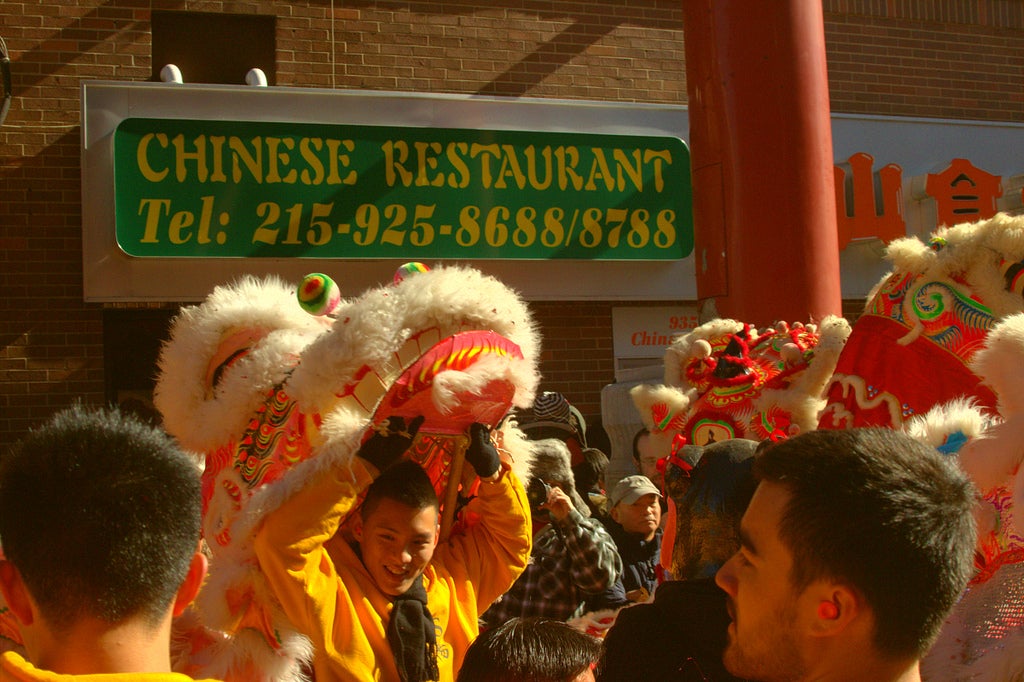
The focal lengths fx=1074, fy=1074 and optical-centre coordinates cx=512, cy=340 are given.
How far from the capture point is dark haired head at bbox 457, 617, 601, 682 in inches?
78.7

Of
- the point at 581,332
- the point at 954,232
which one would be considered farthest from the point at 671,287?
the point at 954,232

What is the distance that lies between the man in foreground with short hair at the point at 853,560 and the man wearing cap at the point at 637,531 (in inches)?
114

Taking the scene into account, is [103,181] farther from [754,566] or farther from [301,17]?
[754,566]

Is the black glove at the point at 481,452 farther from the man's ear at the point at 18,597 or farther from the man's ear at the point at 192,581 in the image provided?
the man's ear at the point at 18,597

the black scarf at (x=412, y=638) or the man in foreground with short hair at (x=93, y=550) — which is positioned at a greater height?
the man in foreground with short hair at (x=93, y=550)

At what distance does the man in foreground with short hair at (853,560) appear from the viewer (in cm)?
133

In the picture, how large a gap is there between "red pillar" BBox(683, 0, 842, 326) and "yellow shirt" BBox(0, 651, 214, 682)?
13.1 feet

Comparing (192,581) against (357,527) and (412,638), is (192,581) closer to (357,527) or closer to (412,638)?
(412,638)

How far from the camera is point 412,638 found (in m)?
2.49

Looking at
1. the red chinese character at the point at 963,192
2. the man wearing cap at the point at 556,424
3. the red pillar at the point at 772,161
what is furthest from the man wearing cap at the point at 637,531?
the red chinese character at the point at 963,192

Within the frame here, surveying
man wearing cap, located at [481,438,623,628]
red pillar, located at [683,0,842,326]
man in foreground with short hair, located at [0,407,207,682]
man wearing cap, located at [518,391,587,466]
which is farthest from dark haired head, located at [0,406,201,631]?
man wearing cap, located at [518,391,587,466]

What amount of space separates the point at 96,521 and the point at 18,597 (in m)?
0.16

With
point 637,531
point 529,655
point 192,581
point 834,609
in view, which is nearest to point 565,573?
point 637,531

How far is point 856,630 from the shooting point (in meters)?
1.34
